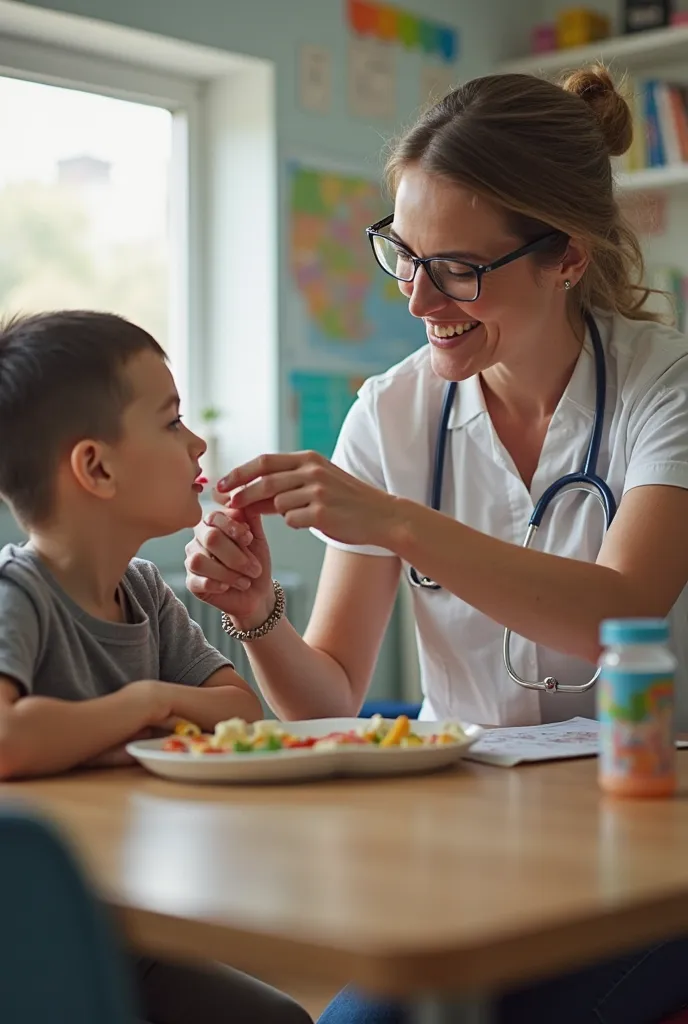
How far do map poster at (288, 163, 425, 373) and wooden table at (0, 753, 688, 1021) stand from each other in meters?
2.85

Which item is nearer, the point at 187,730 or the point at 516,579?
the point at 187,730

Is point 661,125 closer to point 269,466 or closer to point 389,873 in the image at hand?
point 269,466

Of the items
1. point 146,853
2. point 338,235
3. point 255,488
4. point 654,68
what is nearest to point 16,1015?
point 146,853

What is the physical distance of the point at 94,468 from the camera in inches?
54.2

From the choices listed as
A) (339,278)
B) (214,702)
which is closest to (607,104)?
(214,702)

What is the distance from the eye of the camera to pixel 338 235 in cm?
397

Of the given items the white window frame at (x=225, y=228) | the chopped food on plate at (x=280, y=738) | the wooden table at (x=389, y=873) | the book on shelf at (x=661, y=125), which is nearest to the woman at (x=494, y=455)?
the chopped food on plate at (x=280, y=738)

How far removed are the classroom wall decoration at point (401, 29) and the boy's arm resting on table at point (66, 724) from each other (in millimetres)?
3123

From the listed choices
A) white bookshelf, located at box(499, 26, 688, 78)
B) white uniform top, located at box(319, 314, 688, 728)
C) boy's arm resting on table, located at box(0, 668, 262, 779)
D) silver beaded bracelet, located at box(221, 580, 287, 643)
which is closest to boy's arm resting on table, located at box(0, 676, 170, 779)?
boy's arm resting on table, located at box(0, 668, 262, 779)

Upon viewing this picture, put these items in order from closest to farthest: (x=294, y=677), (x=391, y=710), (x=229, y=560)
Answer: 1. (x=229, y=560)
2. (x=294, y=677)
3. (x=391, y=710)

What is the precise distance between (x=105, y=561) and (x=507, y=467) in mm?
631

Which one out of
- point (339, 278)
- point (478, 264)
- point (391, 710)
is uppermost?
point (339, 278)

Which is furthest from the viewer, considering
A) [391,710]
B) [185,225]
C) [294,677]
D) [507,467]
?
[185,225]

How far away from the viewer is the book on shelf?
4020mm
